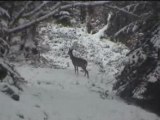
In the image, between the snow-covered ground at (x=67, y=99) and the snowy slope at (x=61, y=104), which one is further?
the snow-covered ground at (x=67, y=99)

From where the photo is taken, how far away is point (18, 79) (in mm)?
10312

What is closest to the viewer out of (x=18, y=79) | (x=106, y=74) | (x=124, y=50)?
(x=18, y=79)

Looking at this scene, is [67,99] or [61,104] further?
[67,99]

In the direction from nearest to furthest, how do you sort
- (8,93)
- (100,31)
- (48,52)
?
1. (8,93)
2. (48,52)
3. (100,31)

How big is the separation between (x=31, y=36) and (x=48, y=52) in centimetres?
365

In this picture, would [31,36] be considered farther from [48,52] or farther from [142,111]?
[142,111]

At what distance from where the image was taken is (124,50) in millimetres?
21172

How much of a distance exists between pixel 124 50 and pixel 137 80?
9.83 meters

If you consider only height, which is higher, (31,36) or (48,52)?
(31,36)

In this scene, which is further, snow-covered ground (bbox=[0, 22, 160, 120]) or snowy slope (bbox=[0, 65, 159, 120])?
snow-covered ground (bbox=[0, 22, 160, 120])

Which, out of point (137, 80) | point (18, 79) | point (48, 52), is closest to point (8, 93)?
point (18, 79)

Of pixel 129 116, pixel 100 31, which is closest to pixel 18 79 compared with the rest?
pixel 129 116

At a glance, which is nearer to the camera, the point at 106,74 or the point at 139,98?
the point at 139,98

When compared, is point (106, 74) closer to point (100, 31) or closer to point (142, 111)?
point (142, 111)
